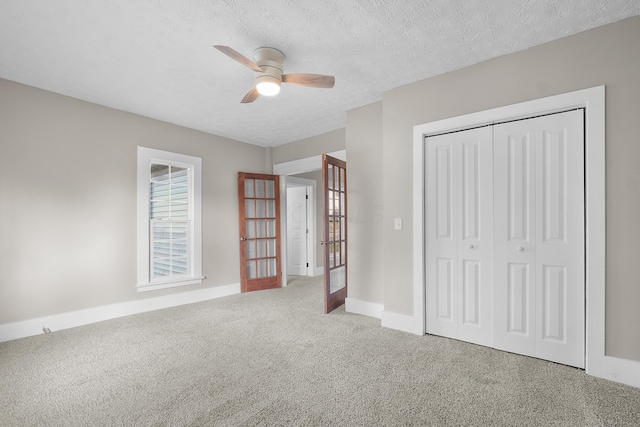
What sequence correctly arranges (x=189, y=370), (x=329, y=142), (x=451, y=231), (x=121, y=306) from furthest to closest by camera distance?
1. (x=329, y=142)
2. (x=121, y=306)
3. (x=451, y=231)
4. (x=189, y=370)

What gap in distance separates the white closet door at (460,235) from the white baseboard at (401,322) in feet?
0.42

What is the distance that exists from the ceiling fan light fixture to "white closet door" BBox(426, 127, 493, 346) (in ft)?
5.47

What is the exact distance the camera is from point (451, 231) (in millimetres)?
2986

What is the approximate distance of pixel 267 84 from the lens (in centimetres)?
249

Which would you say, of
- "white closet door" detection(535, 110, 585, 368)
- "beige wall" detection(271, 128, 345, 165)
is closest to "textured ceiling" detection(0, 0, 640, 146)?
"white closet door" detection(535, 110, 585, 368)

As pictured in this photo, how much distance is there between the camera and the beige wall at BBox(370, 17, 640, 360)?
2.14 m

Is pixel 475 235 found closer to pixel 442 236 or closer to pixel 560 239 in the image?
pixel 442 236

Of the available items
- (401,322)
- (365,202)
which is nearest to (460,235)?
(401,322)

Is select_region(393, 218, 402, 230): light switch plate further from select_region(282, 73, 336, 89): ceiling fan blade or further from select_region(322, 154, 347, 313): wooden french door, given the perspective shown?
select_region(282, 73, 336, 89): ceiling fan blade

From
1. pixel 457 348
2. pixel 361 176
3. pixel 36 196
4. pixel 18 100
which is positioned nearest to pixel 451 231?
pixel 457 348

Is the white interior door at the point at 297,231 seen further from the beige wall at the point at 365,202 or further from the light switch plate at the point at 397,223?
the light switch plate at the point at 397,223

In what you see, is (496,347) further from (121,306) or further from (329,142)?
(121,306)

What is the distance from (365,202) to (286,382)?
2291mm

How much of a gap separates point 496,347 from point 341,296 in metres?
2.06
